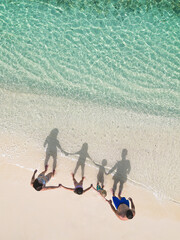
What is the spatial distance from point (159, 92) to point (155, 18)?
2.64m

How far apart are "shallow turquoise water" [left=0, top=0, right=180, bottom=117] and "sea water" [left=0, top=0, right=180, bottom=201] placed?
3cm

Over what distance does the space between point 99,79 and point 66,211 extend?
4.66m

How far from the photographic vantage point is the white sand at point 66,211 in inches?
245

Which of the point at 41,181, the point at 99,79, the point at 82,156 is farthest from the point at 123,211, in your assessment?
the point at 99,79

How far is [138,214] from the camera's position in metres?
6.32

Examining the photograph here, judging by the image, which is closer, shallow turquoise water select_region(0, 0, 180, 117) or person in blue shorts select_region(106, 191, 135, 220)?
person in blue shorts select_region(106, 191, 135, 220)

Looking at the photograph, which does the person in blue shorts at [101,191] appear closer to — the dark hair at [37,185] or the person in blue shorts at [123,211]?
the person in blue shorts at [123,211]

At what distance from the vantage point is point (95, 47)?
6574 millimetres

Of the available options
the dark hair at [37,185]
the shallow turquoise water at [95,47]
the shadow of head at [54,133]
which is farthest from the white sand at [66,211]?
the shallow turquoise water at [95,47]

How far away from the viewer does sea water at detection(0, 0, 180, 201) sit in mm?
6297

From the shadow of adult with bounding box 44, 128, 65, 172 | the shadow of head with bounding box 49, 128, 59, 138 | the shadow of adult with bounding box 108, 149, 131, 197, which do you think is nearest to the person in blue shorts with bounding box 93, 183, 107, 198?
the shadow of adult with bounding box 108, 149, 131, 197

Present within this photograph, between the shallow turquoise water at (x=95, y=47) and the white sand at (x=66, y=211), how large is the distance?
2.67m

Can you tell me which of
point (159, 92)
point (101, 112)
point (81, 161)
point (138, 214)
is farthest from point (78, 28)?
point (138, 214)

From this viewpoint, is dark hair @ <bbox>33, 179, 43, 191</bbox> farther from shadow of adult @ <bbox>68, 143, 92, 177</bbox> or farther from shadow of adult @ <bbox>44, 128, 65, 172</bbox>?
shadow of adult @ <bbox>68, 143, 92, 177</bbox>
